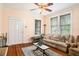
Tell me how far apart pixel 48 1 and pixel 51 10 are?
256 millimetres

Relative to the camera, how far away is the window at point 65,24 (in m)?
2.32

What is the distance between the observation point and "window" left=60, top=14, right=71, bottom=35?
7.62ft

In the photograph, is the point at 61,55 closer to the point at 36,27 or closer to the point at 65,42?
the point at 65,42

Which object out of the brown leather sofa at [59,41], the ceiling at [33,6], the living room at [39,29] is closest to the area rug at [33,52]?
the living room at [39,29]

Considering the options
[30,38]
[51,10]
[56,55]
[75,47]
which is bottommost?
[56,55]

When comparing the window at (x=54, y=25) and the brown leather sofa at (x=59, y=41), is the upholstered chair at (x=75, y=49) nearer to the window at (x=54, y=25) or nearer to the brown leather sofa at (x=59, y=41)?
the brown leather sofa at (x=59, y=41)

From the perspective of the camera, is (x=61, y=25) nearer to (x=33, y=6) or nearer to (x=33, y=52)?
(x=33, y=6)

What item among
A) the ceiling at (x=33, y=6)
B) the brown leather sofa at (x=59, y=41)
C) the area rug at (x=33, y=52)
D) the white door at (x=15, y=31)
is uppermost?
the ceiling at (x=33, y=6)

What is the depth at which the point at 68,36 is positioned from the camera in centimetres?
232

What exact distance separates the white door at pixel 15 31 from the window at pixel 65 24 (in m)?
0.96

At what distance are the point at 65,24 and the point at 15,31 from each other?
1167 millimetres

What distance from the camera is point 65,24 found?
2.38 metres

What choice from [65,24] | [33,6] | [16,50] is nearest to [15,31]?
[16,50]

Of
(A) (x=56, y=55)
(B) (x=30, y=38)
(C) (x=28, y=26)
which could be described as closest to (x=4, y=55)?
(B) (x=30, y=38)
